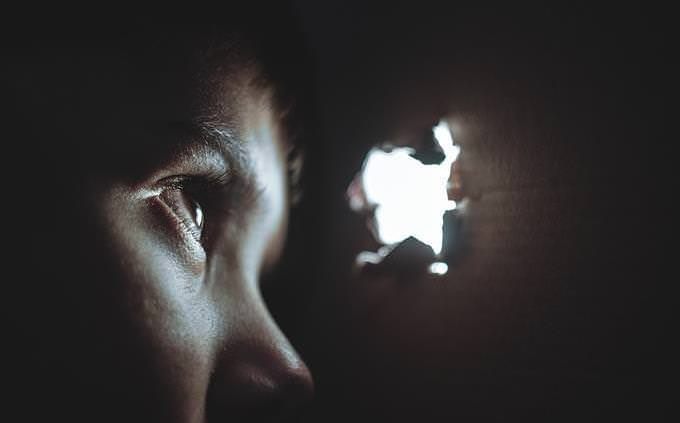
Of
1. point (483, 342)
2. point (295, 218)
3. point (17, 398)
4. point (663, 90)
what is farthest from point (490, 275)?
point (17, 398)

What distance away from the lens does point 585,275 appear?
1.87 feet

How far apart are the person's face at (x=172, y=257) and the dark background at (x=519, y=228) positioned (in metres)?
0.21

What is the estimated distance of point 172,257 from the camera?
22.2 inches

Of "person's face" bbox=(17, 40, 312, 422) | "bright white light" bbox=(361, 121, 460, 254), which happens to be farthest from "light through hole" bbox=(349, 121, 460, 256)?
"person's face" bbox=(17, 40, 312, 422)

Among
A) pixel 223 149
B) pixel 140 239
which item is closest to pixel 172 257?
pixel 140 239

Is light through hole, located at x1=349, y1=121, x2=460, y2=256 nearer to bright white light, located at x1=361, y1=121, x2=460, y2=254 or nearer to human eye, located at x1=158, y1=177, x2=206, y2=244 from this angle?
bright white light, located at x1=361, y1=121, x2=460, y2=254

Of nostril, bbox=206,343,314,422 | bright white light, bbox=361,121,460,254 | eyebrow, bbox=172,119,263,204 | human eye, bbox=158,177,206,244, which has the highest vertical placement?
bright white light, bbox=361,121,460,254

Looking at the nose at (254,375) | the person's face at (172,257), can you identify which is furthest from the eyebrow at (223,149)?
the nose at (254,375)

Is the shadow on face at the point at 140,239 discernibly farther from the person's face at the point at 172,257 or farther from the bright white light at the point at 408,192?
the bright white light at the point at 408,192

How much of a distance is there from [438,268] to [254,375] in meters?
0.29

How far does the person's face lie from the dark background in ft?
0.68

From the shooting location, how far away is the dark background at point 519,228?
530mm

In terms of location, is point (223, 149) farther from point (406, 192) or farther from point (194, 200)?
point (406, 192)

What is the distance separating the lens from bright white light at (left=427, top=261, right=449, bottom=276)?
0.71 metres
